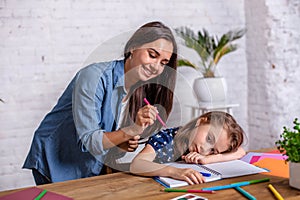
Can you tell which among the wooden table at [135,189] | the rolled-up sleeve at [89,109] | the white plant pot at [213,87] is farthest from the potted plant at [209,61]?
the wooden table at [135,189]

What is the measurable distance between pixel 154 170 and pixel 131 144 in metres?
0.16

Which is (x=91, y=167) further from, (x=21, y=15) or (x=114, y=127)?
(x=21, y=15)

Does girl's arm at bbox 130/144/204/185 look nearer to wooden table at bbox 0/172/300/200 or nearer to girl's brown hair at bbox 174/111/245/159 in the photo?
wooden table at bbox 0/172/300/200

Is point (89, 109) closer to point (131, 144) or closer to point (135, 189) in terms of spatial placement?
point (131, 144)

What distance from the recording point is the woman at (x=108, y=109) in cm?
138

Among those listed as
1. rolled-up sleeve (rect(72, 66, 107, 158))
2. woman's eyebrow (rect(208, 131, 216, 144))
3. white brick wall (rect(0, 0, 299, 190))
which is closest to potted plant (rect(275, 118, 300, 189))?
woman's eyebrow (rect(208, 131, 216, 144))

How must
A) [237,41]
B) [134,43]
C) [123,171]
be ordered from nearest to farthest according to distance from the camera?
[123,171] < [134,43] < [237,41]

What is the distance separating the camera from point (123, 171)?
4.37ft

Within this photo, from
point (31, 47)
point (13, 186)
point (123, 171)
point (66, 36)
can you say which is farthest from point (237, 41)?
point (123, 171)

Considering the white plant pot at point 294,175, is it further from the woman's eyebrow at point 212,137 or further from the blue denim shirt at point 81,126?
the blue denim shirt at point 81,126

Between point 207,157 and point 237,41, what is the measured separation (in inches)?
92.8

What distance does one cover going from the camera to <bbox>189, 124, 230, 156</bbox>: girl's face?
1467mm

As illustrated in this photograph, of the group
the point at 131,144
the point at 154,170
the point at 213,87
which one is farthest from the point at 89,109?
the point at 213,87

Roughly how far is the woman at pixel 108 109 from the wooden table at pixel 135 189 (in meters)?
0.18
